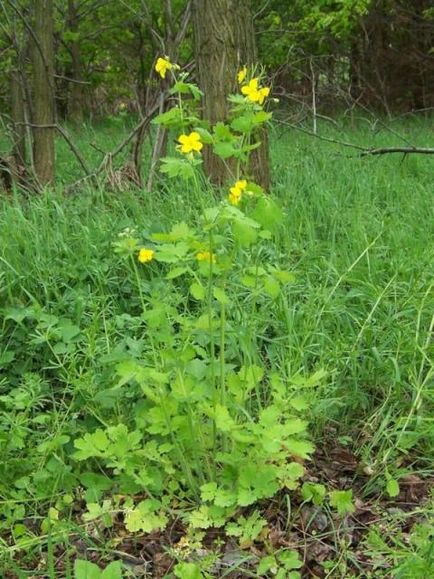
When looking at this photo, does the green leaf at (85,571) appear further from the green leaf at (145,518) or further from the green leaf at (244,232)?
the green leaf at (244,232)

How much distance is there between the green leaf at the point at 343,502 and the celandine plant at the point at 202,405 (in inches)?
4.5

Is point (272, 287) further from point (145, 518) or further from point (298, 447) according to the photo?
point (145, 518)

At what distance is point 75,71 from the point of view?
38.3 ft

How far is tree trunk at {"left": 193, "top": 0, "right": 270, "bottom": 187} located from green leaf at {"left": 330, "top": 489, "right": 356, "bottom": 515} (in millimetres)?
2335

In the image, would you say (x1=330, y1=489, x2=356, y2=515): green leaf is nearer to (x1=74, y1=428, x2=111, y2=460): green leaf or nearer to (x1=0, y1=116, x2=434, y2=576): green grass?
(x1=0, y1=116, x2=434, y2=576): green grass

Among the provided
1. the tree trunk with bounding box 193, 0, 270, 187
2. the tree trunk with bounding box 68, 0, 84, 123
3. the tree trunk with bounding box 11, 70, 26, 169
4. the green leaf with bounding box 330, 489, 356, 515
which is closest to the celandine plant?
the green leaf with bounding box 330, 489, 356, 515

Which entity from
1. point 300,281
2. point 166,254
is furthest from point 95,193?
point 166,254

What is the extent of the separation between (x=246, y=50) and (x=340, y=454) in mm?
2599

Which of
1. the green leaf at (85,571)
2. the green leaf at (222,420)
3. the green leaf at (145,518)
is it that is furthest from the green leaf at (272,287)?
the green leaf at (85,571)

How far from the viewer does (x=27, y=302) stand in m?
2.71

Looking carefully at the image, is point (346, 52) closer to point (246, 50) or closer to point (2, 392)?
point (246, 50)

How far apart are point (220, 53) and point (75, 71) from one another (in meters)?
8.59

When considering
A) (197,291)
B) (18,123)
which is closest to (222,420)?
(197,291)

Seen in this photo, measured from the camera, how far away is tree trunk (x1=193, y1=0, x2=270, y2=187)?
3766 millimetres
